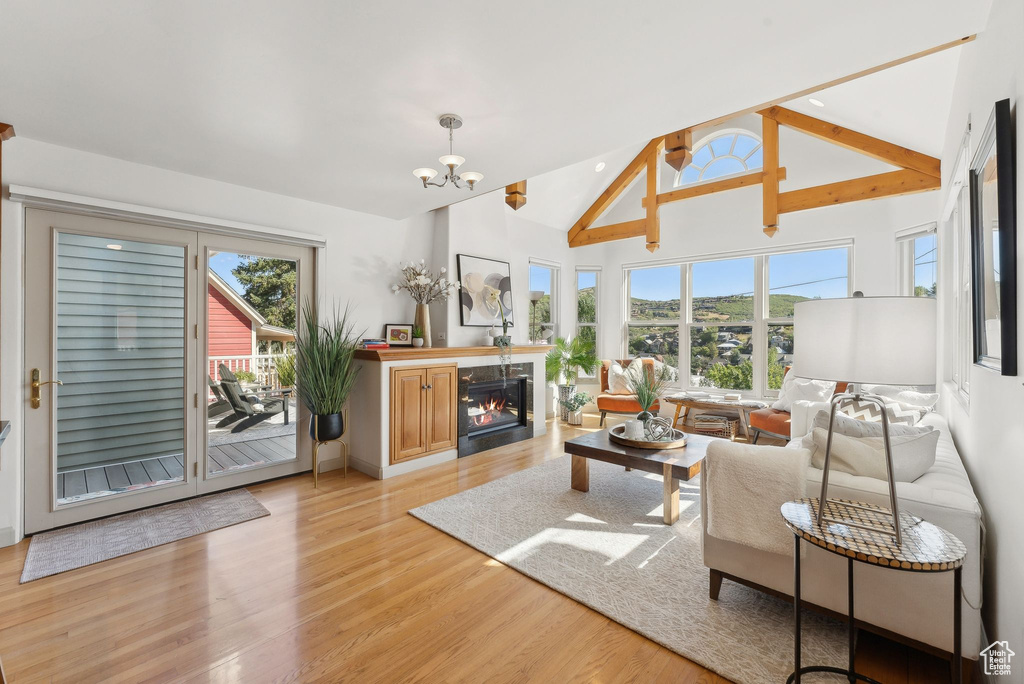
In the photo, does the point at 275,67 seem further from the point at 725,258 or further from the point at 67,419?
the point at 725,258

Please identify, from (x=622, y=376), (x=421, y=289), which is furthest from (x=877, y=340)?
(x=622, y=376)

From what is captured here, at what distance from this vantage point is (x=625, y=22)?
5.61ft

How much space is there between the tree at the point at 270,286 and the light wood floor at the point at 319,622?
178 cm

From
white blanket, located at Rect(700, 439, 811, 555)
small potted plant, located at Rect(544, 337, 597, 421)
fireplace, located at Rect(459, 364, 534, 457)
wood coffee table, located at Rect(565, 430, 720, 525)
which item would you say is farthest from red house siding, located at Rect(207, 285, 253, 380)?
small potted plant, located at Rect(544, 337, 597, 421)

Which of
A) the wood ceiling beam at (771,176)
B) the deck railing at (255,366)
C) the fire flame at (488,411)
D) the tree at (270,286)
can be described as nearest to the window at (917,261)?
the wood ceiling beam at (771,176)

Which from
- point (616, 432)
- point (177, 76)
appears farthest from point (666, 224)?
point (177, 76)

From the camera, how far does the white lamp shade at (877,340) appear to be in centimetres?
139

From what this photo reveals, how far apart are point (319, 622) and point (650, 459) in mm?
2142

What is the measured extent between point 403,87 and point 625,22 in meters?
1.07

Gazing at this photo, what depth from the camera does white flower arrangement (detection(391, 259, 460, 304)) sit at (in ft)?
14.9

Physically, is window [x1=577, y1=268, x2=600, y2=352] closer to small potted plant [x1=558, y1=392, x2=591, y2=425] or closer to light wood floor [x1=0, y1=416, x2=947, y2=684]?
small potted plant [x1=558, y1=392, x2=591, y2=425]

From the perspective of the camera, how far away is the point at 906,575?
1.61 m

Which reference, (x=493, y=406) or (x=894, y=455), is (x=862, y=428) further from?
(x=493, y=406)

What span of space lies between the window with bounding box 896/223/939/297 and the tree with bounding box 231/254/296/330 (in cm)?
578
